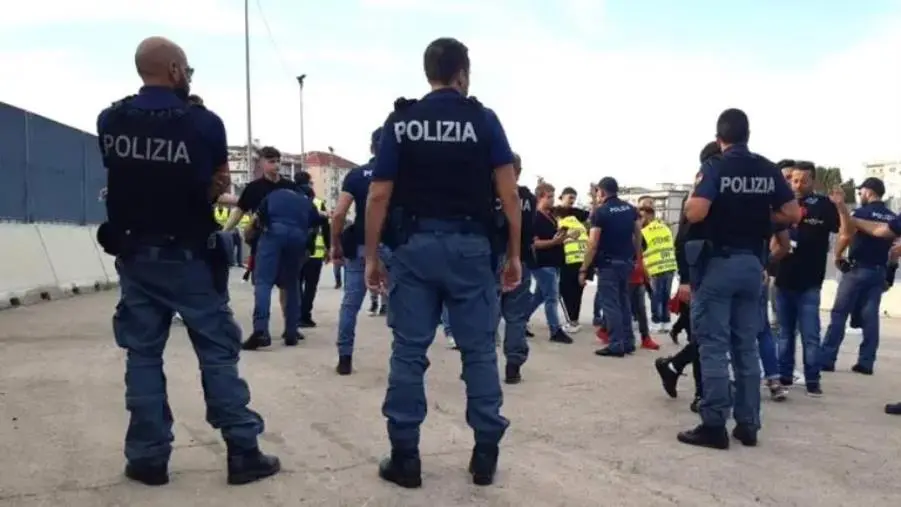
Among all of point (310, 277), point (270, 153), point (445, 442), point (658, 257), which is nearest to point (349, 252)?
point (270, 153)

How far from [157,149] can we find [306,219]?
456 cm

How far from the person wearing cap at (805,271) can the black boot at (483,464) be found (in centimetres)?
382

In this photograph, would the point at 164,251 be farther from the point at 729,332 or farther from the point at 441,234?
the point at 729,332

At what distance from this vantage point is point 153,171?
3604 mm

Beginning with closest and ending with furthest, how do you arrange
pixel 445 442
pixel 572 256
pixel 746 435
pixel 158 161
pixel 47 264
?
1. pixel 158 161
2. pixel 445 442
3. pixel 746 435
4. pixel 572 256
5. pixel 47 264

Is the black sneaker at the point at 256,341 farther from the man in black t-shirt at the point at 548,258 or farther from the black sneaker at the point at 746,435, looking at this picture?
the black sneaker at the point at 746,435

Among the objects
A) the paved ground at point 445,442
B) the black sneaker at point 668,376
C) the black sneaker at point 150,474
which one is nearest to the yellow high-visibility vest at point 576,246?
the paved ground at point 445,442

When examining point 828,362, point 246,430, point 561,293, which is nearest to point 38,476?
point 246,430

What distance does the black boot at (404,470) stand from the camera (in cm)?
Result: 370

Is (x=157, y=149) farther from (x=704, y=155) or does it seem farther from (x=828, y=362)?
(x=828, y=362)

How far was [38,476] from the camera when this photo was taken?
147 inches

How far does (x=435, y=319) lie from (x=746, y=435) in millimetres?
2062

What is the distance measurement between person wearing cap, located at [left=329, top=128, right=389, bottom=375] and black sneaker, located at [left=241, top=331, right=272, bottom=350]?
1.39 meters

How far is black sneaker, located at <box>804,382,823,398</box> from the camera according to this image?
6488 mm
